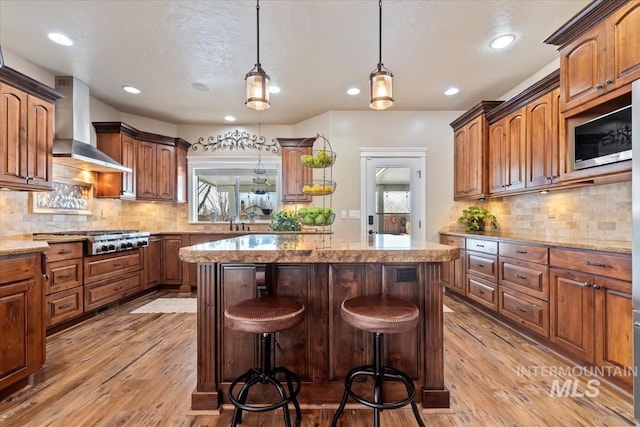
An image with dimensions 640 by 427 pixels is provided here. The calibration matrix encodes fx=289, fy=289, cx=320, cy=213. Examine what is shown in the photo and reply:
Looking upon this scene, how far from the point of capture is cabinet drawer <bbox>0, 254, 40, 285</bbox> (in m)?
1.79

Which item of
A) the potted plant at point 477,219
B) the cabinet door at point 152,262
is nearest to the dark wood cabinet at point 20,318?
the cabinet door at point 152,262

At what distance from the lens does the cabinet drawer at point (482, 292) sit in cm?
314

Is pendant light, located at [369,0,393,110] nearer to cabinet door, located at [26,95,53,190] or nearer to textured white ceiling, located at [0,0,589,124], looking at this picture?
textured white ceiling, located at [0,0,589,124]

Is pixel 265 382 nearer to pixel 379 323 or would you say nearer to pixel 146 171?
pixel 379 323

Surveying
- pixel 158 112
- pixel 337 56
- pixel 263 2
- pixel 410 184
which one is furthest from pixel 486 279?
pixel 158 112

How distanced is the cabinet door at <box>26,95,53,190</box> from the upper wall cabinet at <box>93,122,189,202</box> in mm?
1254

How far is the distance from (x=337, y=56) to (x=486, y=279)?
295 cm

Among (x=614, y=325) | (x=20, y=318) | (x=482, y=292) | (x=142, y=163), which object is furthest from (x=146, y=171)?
(x=614, y=325)

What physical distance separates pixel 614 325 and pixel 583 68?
1856mm

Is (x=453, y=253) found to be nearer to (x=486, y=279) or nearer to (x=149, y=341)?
(x=486, y=279)

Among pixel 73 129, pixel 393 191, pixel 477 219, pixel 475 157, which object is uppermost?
pixel 73 129

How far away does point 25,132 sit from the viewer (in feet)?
8.82

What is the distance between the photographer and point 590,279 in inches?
80.8

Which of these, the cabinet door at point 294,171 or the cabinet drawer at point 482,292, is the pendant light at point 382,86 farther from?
the cabinet door at point 294,171
